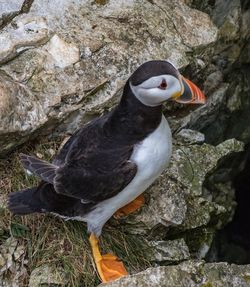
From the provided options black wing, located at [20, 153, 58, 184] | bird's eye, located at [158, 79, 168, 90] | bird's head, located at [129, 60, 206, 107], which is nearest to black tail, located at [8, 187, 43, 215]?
black wing, located at [20, 153, 58, 184]

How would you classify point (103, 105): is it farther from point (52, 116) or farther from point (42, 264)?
point (42, 264)

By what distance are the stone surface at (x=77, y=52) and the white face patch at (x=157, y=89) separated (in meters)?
1.01

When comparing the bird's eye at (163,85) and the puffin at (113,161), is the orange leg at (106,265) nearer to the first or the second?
the puffin at (113,161)

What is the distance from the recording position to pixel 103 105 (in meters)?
5.41

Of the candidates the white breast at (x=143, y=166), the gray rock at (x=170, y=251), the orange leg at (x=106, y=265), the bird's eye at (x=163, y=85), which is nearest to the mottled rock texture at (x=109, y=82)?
the gray rock at (x=170, y=251)

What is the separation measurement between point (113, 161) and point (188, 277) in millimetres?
914

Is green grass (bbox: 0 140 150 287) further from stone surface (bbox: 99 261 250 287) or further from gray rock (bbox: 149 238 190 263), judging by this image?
stone surface (bbox: 99 261 250 287)

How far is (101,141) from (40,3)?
1513 mm

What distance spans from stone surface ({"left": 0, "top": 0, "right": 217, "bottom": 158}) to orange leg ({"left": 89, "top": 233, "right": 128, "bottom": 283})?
1013 millimetres

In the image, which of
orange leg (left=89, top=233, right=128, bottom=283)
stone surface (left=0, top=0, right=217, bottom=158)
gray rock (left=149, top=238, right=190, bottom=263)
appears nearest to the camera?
orange leg (left=89, top=233, right=128, bottom=283)

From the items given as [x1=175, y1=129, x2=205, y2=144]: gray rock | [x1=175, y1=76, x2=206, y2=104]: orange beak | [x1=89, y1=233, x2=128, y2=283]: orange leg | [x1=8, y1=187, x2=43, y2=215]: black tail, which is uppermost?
[x1=175, y1=76, x2=206, y2=104]: orange beak

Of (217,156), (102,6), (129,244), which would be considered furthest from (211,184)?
(102,6)

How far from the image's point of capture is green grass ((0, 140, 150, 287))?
486cm

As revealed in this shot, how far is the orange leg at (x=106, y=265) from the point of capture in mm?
4793
